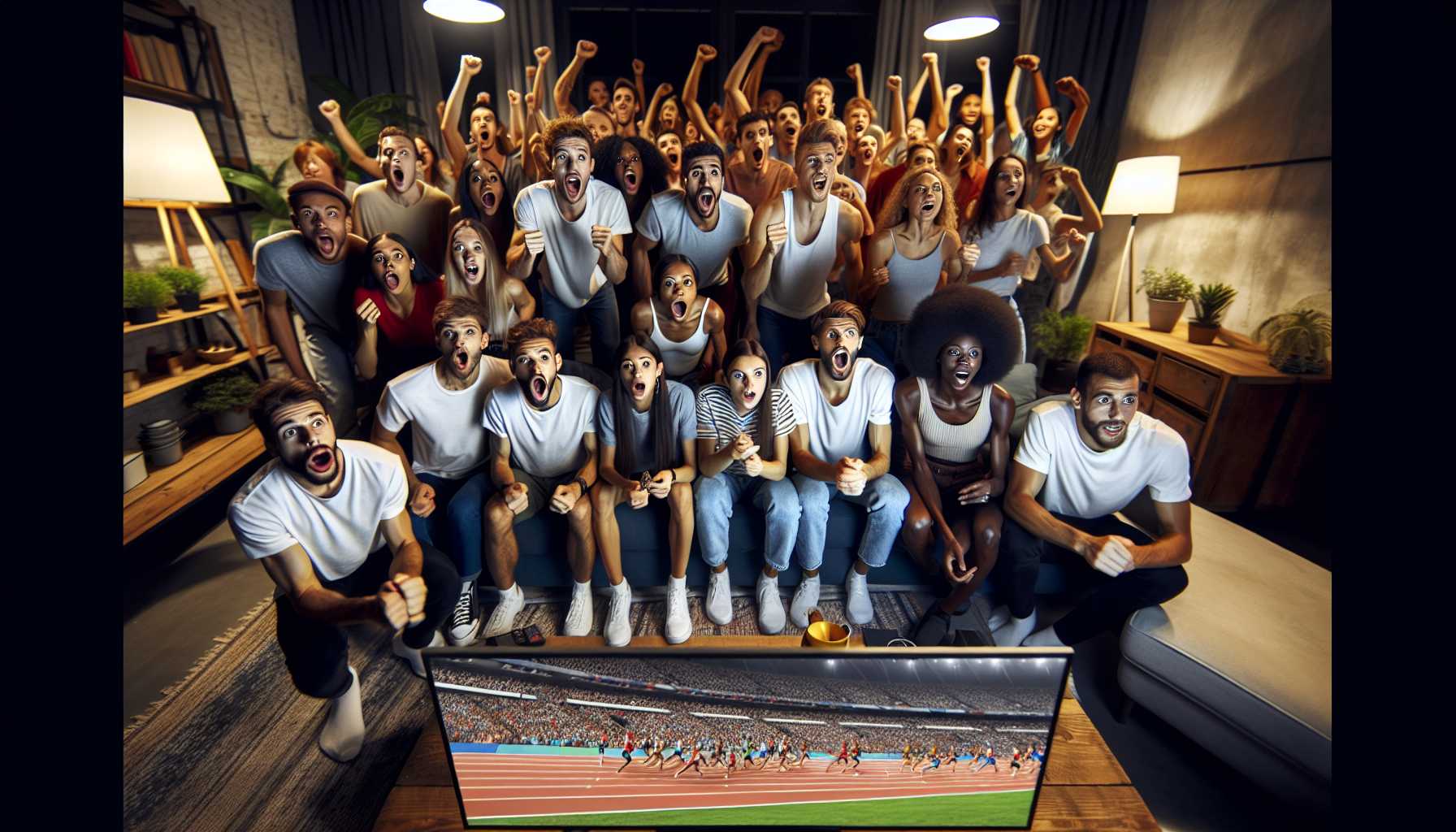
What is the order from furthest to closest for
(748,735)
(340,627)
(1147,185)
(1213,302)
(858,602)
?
(1147,185) → (1213,302) → (858,602) → (340,627) → (748,735)

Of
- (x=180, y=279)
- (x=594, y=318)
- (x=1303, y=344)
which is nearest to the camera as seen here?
(x=594, y=318)

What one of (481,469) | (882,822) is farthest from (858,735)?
(481,469)

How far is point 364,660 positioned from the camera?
214 cm

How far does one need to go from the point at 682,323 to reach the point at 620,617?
1166 millimetres

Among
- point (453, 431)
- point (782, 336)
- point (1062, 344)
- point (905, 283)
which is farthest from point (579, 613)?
point (1062, 344)

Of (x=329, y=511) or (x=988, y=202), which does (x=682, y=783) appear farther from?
(x=988, y=202)

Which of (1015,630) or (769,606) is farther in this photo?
(769,606)

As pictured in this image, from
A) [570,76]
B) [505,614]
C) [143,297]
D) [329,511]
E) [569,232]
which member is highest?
[570,76]

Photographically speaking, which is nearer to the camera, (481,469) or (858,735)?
(858,735)

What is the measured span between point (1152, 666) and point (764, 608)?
124 cm

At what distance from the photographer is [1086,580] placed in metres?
2.16

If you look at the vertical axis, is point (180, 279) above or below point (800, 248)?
below

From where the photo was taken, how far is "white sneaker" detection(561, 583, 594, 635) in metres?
2.28

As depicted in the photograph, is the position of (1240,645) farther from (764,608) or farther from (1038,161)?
(1038,161)
